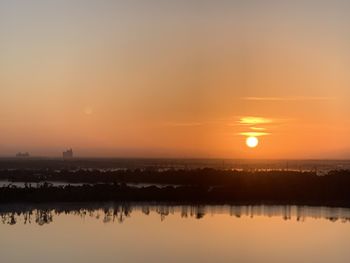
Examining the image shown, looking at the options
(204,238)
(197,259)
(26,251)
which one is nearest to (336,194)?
(204,238)

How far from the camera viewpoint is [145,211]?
16891 mm

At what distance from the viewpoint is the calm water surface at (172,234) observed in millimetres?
10484

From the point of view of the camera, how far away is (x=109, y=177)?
30969mm

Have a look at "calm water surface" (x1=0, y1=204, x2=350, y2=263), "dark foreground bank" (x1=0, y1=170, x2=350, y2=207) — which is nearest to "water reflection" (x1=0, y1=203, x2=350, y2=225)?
"calm water surface" (x1=0, y1=204, x2=350, y2=263)

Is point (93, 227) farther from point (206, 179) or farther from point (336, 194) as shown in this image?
point (206, 179)

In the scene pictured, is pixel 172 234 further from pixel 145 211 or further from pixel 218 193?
pixel 218 193

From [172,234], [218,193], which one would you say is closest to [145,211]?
[172,234]

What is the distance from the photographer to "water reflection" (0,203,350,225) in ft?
50.1

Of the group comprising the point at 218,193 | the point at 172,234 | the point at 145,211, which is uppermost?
the point at 218,193

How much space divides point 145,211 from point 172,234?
4203 millimetres

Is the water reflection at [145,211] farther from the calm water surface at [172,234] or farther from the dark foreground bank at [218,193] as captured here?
the dark foreground bank at [218,193]

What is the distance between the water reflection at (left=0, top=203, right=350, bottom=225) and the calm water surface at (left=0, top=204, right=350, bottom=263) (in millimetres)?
25

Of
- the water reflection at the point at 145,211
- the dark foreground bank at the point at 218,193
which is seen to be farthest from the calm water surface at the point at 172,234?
the dark foreground bank at the point at 218,193

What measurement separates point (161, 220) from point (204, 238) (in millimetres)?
2668
